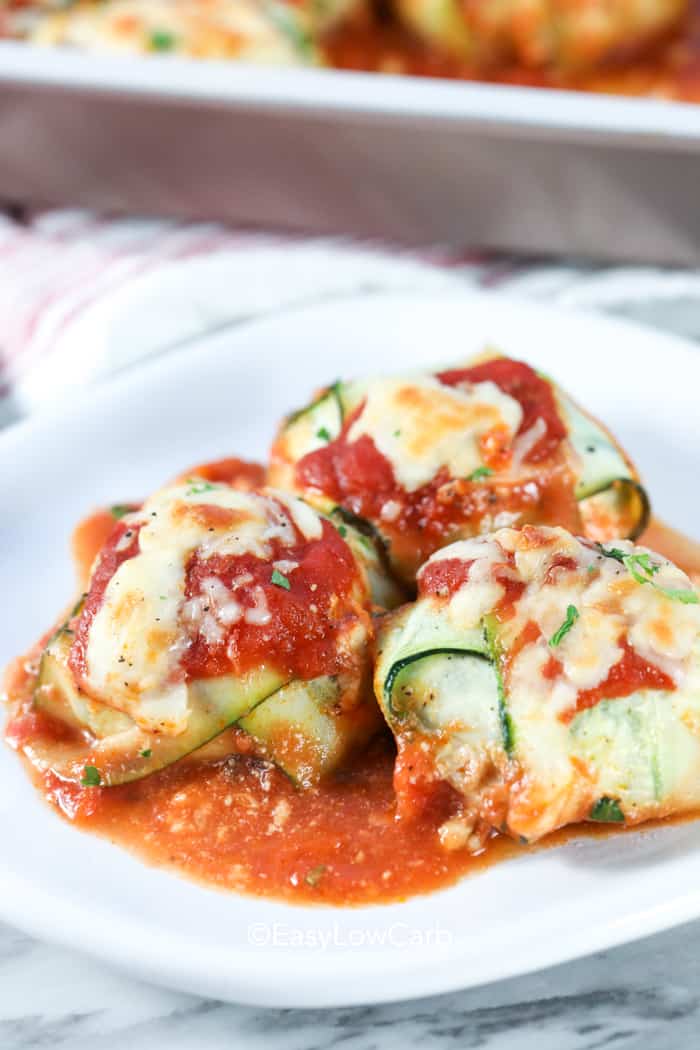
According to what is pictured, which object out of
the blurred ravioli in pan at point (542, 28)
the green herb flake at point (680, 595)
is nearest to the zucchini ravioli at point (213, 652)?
the green herb flake at point (680, 595)

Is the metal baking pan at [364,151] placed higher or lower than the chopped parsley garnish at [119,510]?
higher

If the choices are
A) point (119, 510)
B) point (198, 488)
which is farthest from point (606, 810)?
point (119, 510)

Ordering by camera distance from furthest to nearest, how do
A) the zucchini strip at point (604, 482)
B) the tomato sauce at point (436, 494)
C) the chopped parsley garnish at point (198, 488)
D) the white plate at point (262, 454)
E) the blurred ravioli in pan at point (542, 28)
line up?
the blurred ravioli in pan at point (542, 28) → the zucchini strip at point (604, 482) → the tomato sauce at point (436, 494) → the chopped parsley garnish at point (198, 488) → the white plate at point (262, 454)

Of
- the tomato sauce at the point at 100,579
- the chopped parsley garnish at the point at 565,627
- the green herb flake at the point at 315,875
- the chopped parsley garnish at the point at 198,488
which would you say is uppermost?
the chopped parsley garnish at the point at 565,627

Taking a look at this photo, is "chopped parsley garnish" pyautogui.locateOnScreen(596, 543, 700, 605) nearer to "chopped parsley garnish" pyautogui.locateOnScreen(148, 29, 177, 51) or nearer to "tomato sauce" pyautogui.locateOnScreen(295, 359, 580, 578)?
"tomato sauce" pyautogui.locateOnScreen(295, 359, 580, 578)

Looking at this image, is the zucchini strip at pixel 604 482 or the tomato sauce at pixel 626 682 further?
the zucchini strip at pixel 604 482

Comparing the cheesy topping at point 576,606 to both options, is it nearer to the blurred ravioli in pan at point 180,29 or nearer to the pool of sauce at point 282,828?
the pool of sauce at point 282,828

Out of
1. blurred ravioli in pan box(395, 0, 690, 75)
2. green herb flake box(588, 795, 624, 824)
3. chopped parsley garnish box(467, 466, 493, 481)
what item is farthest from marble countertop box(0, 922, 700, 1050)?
blurred ravioli in pan box(395, 0, 690, 75)

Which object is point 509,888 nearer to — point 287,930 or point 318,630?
point 287,930
